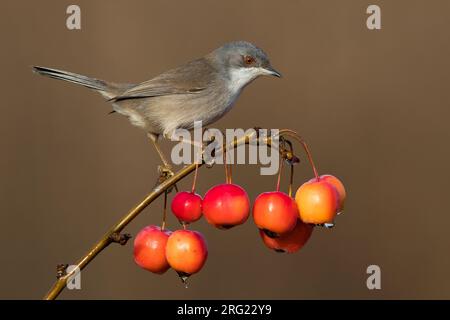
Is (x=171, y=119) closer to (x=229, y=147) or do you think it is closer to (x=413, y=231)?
(x=229, y=147)

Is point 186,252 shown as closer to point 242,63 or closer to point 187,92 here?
point 187,92

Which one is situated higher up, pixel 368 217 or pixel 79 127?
pixel 79 127

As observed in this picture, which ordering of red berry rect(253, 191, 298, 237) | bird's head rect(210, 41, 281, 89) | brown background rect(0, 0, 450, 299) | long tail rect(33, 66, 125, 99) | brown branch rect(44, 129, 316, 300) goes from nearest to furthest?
1. brown branch rect(44, 129, 316, 300)
2. red berry rect(253, 191, 298, 237)
3. long tail rect(33, 66, 125, 99)
4. bird's head rect(210, 41, 281, 89)
5. brown background rect(0, 0, 450, 299)

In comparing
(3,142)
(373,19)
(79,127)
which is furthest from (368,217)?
(3,142)

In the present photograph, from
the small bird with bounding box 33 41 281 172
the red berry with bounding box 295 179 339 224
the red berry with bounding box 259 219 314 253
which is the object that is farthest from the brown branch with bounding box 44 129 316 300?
the small bird with bounding box 33 41 281 172

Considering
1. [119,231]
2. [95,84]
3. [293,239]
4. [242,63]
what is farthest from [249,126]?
[119,231]

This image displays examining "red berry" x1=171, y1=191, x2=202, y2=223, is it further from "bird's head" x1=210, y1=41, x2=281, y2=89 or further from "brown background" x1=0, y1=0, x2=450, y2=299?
"brown background" x1=0, y1=0, x2=450, y2=299
